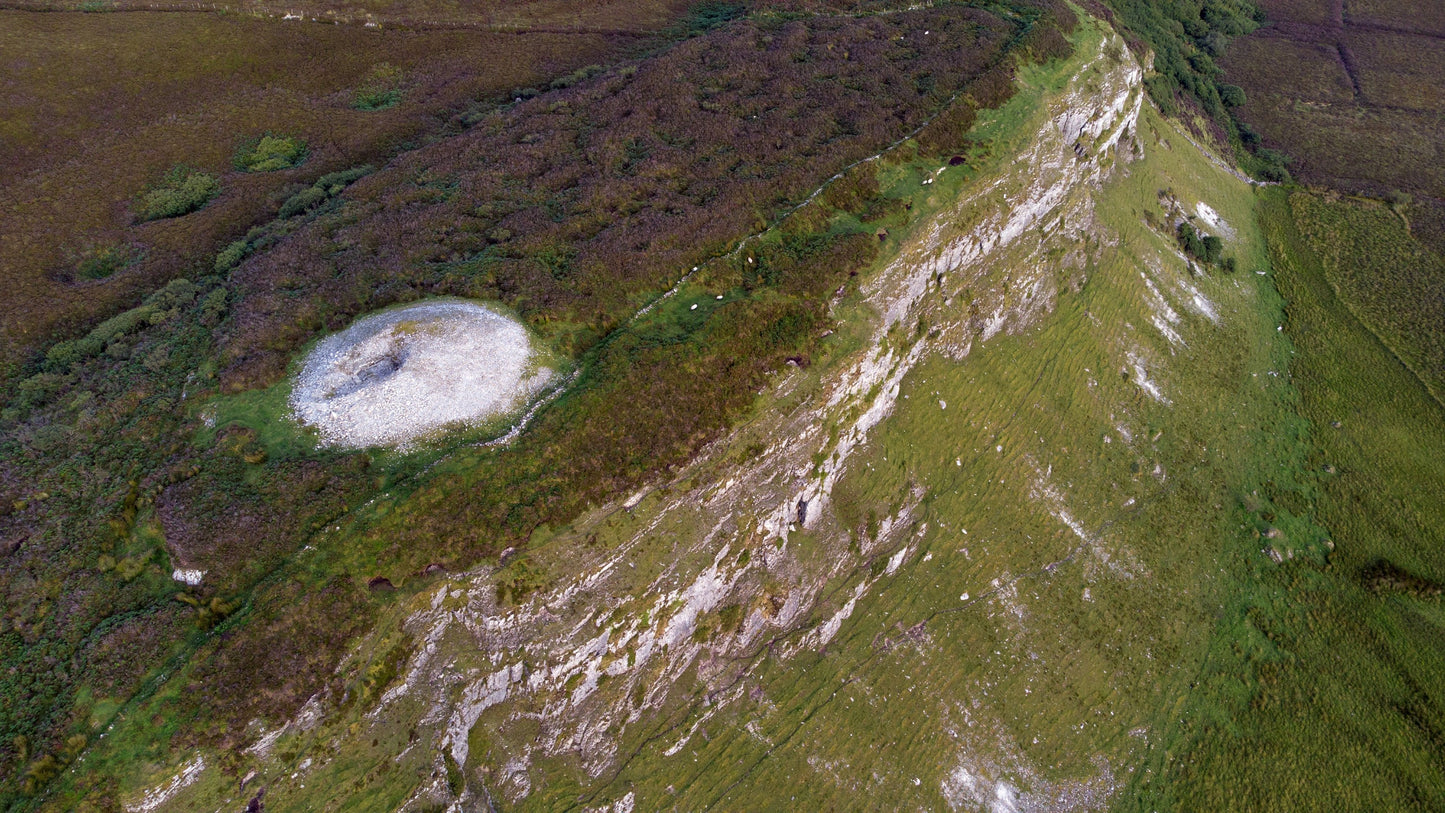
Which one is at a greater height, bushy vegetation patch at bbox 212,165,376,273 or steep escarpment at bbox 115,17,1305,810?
bushy vegetation patch at bbox 212,165,376,273

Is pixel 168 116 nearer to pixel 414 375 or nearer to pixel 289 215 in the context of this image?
pixel 289 215

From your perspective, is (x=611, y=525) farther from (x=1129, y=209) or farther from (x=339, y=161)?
(x=1129, y=209)

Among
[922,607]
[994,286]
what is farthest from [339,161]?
[922,607]

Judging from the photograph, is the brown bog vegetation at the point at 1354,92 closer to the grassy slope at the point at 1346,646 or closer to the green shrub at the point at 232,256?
the grassy slope at the point at 1346,646

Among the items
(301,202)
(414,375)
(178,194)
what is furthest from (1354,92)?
(178,194)

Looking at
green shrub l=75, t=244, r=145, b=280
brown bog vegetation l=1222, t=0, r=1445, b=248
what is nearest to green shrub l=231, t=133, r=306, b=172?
green shrub l=75, t=244, r=145, b=280

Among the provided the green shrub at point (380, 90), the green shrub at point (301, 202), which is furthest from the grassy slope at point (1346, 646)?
the green shrub at point (380, 90)

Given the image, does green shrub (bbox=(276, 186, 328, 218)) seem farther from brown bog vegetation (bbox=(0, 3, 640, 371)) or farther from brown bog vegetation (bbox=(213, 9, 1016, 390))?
brown bog vegetation (bbox=(213, 9, 1016, 390))
